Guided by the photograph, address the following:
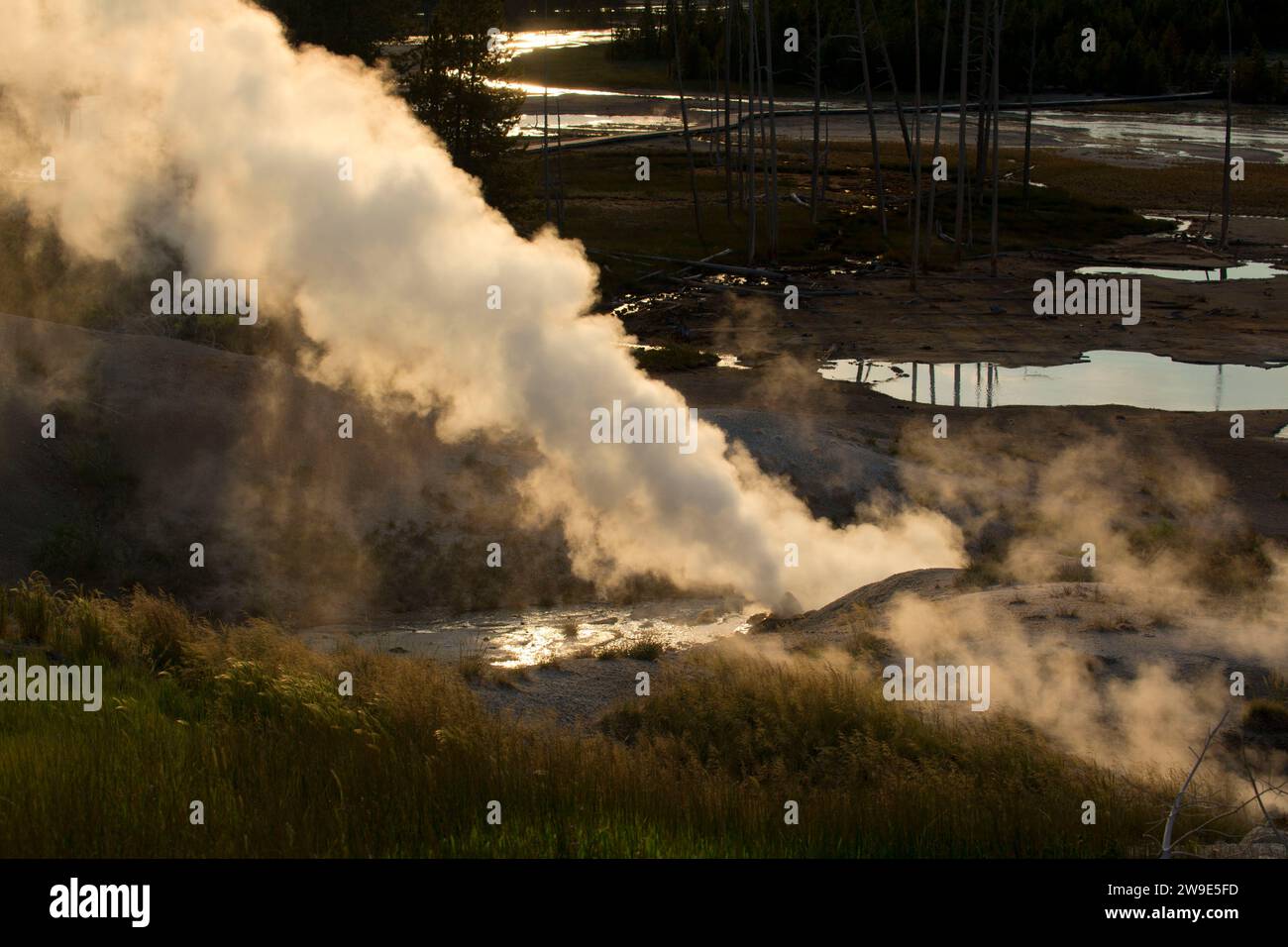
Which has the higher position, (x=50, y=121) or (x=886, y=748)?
(x=50, y=121)

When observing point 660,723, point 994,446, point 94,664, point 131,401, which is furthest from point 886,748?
point 994,446

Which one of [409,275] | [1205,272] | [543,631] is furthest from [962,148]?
[543,631]

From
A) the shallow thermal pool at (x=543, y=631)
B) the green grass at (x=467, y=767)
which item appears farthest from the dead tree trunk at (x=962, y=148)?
the green grass at (x=467, y=767)

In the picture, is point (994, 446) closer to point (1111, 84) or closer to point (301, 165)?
point (301, 165)

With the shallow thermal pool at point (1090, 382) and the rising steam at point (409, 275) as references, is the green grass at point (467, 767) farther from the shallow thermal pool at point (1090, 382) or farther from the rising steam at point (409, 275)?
the shallow thermal pool at point (1090, 382)

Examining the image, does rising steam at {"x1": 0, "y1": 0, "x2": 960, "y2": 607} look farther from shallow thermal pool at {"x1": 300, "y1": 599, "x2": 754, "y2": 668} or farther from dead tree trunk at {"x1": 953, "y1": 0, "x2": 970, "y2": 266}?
dead tree trunk at {"x1": 953, "y1": 0, "x2": 970, "y2": 266}
